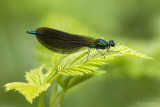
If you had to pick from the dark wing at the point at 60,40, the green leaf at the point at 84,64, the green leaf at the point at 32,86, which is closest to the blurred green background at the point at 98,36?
the dark wing at the point at 60,40

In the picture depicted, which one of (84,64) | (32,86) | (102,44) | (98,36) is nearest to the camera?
(32,86)

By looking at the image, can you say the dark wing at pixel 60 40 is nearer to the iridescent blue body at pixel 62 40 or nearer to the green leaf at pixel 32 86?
the iridescent blue body at pixel 62 40

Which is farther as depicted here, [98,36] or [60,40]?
[98,36]

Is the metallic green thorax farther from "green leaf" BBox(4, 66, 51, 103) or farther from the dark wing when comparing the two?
"green leaf" BBox(4, 66, 51, 103)

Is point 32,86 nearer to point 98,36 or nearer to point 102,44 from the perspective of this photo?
point 102,44

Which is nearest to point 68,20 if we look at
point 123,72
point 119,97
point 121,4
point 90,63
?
point 123,72

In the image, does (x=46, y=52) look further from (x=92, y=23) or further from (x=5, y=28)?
(x=92, y=23)

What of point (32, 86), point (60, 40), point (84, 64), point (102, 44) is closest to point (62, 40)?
point (60, 40)
